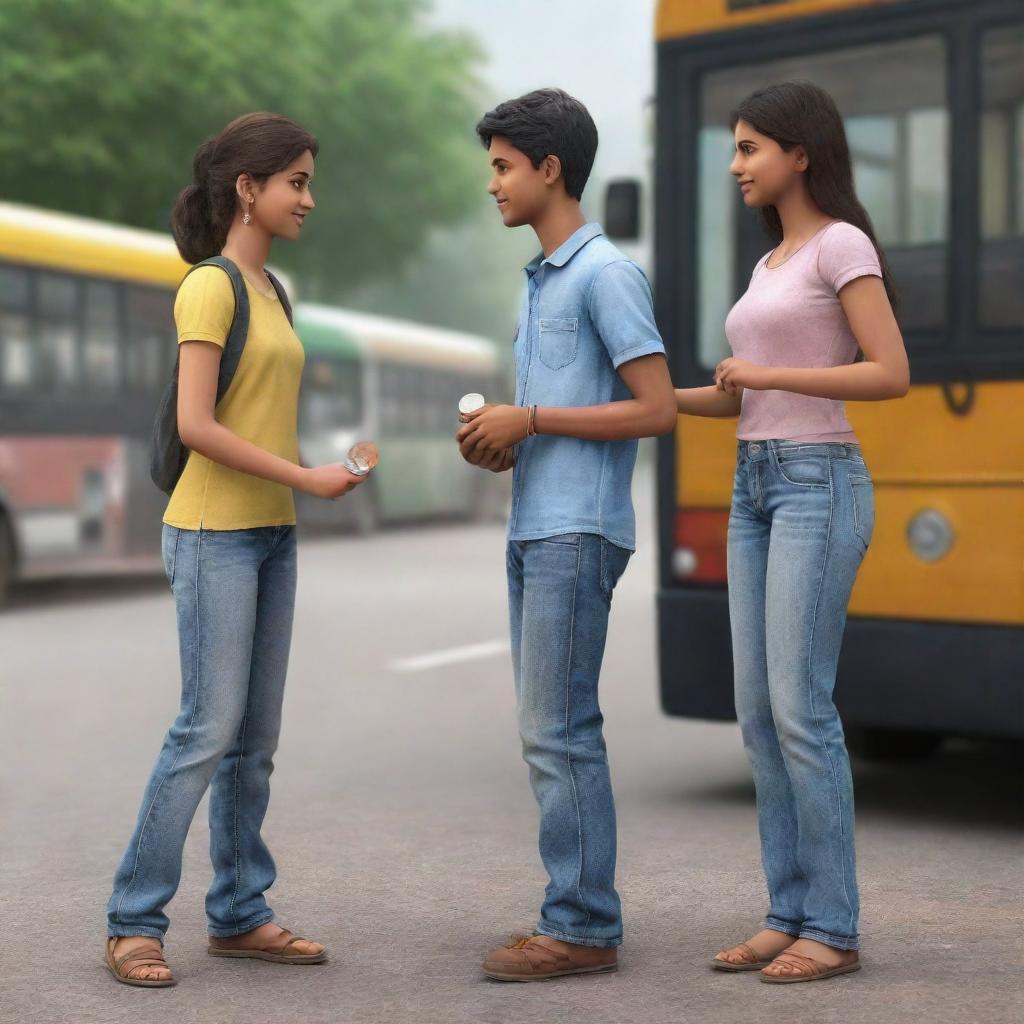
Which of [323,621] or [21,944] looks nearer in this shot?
[21,944]

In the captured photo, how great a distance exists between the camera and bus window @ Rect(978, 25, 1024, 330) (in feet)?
19.3

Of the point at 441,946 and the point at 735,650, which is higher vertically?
the point at 735,650

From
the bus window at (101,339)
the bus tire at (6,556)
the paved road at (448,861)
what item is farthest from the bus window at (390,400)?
the paved road at (448,861)

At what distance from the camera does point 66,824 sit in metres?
6.34

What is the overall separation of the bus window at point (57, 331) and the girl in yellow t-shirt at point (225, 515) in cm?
1074

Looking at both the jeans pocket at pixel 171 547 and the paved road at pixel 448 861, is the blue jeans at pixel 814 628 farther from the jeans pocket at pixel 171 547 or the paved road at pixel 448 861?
the jeans pocket at pixel 171 547

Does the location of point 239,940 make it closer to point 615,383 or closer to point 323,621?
point 615,383

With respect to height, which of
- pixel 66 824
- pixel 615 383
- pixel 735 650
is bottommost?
pixel 66 824

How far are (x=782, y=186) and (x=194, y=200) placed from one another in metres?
1.27

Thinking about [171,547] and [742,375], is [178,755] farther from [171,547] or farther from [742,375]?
[742,375]

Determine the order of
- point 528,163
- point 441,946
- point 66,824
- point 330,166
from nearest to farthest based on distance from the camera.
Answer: point 528,163
point 441,946
point 66,824
point 330,166

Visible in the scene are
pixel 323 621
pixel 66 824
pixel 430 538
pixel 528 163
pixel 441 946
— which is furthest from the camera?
pixel 430 538

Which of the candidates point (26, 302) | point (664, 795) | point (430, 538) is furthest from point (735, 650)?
point (430, 538)

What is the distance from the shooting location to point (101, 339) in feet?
51.1
